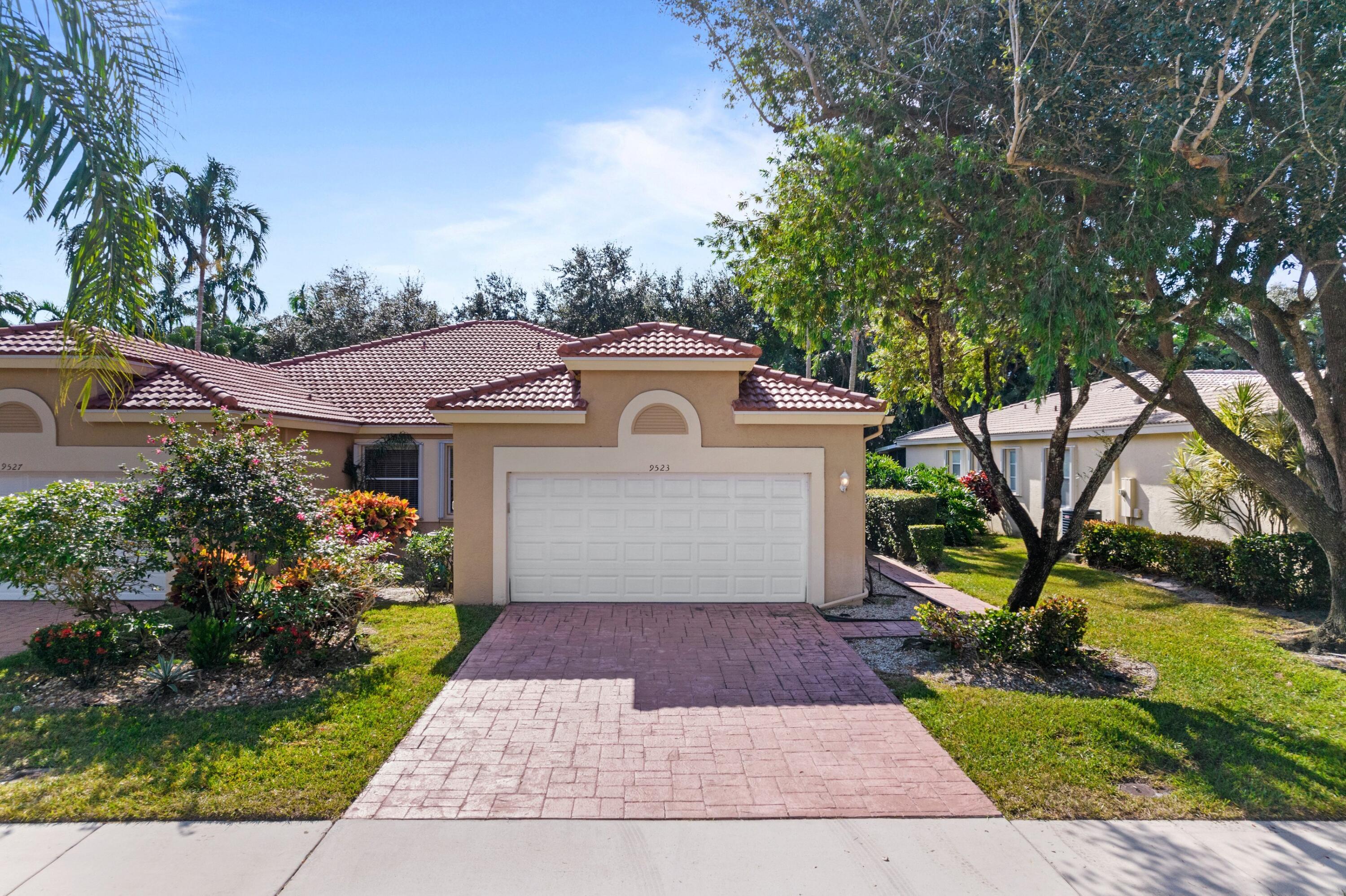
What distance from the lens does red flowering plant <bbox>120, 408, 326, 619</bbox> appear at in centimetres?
823

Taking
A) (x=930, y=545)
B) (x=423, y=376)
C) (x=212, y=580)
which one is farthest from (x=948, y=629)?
Answer: (x=423, y=376)

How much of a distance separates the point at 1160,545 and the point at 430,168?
52.4 feet

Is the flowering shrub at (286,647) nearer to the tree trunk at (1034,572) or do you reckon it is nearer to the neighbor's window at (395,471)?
the neighbor's window at (395,471)

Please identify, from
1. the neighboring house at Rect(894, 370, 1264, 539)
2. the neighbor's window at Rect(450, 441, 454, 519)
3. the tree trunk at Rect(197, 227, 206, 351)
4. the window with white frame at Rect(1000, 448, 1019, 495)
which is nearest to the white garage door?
the neighbor's window at Rect(450, 441, 454, 519)

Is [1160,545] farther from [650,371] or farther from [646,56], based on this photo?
[646,56]

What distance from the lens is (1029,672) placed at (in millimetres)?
8414

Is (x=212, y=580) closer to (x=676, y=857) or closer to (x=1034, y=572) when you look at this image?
(x=676, y=857)

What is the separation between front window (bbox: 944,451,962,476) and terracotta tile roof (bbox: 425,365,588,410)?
1671 cm

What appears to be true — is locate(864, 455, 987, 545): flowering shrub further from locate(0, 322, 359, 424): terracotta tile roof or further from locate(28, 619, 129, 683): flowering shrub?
locate(28, 619, 129, 683): flowering shrub

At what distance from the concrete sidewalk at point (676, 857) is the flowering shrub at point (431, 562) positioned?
7.43 m

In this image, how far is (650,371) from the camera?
468 inches

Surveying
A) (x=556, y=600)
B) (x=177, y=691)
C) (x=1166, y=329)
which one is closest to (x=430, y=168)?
(x=556, y=600)

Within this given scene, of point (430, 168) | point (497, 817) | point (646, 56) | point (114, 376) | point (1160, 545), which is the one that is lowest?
point (497, 817)

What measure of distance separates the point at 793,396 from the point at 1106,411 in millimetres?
11495
